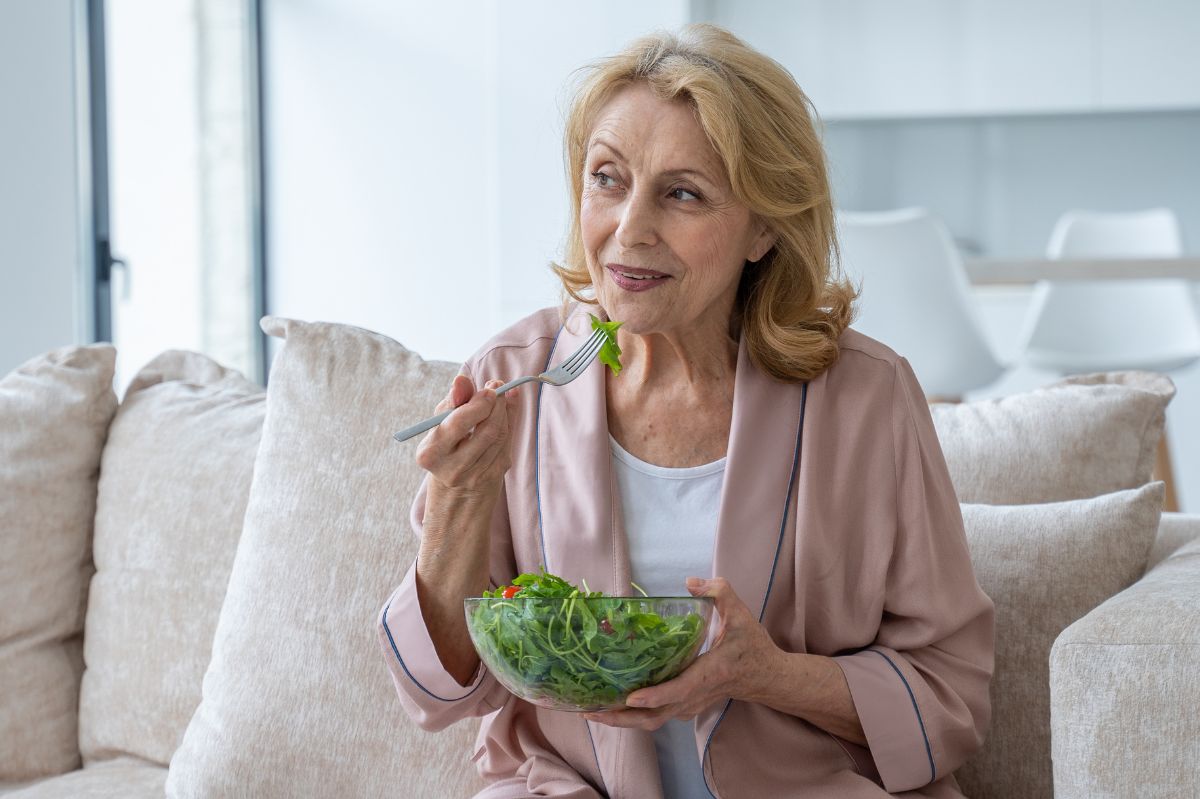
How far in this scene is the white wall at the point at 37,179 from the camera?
3.66 m

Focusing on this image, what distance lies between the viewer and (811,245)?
58.7 inches

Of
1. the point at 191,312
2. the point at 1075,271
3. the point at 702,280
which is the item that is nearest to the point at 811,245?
the point at 702,280

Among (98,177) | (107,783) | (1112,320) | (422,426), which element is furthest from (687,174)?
(1112,320)

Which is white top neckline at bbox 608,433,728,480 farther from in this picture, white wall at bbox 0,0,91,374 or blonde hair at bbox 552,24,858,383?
white wall at bbox 0,0,91,374

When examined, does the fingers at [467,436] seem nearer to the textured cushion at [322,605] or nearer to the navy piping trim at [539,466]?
the navy piping trim at [539,466]

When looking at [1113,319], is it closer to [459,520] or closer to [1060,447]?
[1060,447]

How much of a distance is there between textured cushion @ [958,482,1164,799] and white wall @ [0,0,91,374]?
297 centimetres

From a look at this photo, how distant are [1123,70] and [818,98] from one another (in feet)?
4.31

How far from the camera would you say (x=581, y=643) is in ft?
3.49

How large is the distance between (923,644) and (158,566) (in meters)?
1.05

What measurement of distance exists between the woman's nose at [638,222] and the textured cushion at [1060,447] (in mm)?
583

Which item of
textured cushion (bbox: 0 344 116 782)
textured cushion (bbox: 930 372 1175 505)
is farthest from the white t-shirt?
textured cushion (bbox: 0 344 116 782)

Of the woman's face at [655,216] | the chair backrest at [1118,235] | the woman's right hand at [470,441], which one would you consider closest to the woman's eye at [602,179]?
the woman's face at [655,216]

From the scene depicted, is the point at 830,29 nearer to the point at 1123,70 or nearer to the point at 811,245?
the point at 1123,70
